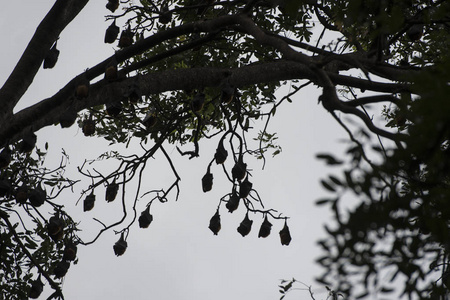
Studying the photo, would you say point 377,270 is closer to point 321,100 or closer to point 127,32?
point 321,100

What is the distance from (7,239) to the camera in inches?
231

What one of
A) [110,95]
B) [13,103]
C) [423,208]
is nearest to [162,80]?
[110,95]

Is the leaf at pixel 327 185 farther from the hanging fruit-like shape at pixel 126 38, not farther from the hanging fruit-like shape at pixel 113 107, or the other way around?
the hanging fruit-like shape at pixel 126 38

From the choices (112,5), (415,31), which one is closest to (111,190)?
(112,5)

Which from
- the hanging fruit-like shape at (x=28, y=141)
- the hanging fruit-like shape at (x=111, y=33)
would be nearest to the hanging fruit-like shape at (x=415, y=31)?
the hanging fruit-like shape at (x=111, y=33)

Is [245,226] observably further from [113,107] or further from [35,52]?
[35,52]

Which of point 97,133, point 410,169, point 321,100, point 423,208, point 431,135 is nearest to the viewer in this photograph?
point 431,135

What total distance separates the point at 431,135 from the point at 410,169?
1.00ft

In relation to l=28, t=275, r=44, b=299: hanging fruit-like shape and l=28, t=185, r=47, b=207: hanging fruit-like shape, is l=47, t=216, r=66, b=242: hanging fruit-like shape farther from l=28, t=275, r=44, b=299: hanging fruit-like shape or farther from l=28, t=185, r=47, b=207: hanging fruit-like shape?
l=28, t=275, r=44, b=299: hanging fruit-like shape

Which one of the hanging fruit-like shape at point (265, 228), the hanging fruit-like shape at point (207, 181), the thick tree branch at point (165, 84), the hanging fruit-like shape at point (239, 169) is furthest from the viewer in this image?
the hanging fruit-like shape at point (265, 228)

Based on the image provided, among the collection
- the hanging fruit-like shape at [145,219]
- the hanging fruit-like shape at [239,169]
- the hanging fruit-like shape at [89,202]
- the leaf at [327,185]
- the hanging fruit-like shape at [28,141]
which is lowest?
the leaf at [327,185]

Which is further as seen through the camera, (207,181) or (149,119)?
(207,181)

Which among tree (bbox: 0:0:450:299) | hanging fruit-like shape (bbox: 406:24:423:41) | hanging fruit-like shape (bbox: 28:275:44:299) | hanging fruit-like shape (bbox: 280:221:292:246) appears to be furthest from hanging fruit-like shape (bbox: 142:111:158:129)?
hanging fruit-like shape (bbox: 406:24:423:41)

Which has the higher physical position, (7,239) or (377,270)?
(7,239)
